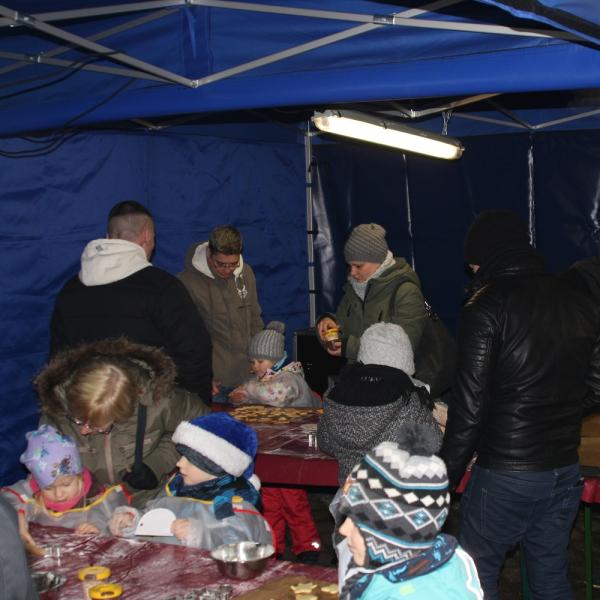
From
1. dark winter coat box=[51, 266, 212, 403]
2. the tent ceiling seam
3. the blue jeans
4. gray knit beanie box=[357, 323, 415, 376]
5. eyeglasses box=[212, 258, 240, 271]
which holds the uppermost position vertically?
the tent ceiling seam

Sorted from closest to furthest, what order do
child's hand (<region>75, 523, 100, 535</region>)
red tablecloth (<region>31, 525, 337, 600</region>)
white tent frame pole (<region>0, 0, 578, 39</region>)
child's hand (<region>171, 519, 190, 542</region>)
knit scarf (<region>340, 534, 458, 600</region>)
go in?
knit scarf (<region>340, 534, 458, 600</region>)
red tablecloth (<region>31, 525, 337, 600</region>)
child's hand (<region>171, 519, 190, 542</region>)
child's hand (<region>75, 523, 100, 535</region>)
white tent frame pole (<region>0, 0, 578, 39</region>)

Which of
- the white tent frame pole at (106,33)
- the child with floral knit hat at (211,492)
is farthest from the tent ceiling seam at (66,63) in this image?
the child with floral knit hat at (211,492)

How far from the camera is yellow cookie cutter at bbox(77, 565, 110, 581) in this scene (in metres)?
2.70

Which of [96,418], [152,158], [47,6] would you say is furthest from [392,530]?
[152,158]

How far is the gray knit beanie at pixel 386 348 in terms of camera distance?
3811 millimetres

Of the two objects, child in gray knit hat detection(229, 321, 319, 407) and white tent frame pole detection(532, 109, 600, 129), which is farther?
white tent frame pole detection(532, 109, 600, 129)

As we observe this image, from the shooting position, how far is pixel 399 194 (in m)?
7.96

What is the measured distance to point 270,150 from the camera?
784 cm

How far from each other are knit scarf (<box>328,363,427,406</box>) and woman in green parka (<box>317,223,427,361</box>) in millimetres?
1402

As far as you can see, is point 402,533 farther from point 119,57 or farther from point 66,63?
point 66,63

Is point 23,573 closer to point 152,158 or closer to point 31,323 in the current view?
point 31,323

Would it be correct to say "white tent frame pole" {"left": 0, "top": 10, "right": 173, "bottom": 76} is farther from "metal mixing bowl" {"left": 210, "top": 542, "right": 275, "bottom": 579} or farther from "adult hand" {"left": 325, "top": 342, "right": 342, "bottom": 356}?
"metal mixing bowl" {"left": 210, "top": 542, "right": 275, "bottom": 579}

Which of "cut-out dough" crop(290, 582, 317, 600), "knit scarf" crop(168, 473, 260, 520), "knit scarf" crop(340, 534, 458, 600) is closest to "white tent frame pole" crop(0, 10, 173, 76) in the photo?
"knit scarf" crop(168, 473, 260, 520)

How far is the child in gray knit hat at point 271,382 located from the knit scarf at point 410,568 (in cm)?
313
